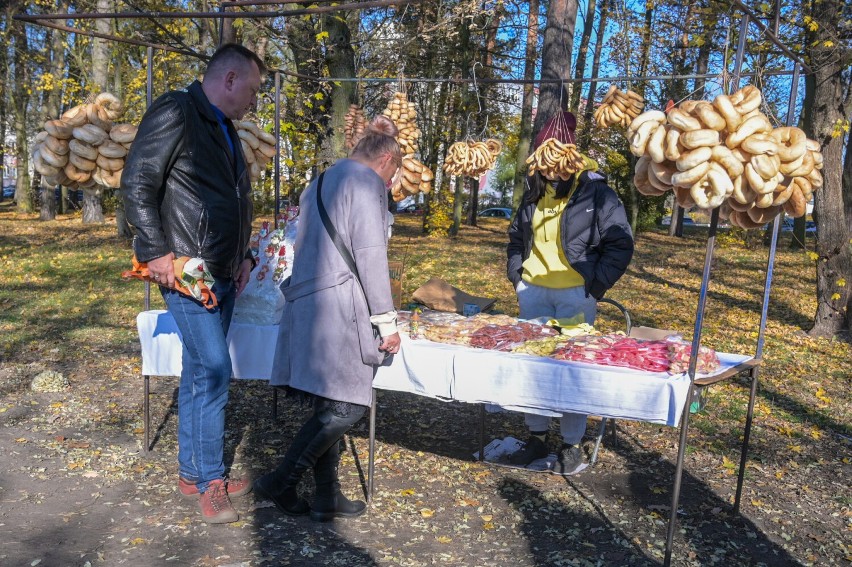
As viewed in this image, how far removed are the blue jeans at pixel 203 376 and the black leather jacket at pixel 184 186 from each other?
0.58 ft

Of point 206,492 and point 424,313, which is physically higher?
point 424,313

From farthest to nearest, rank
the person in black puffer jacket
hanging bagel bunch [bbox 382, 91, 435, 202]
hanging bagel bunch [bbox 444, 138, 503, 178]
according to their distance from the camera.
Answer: hanging bagel bunch [bbox 444, 138, 503, 178], hanging bagel bunch [bbox 382, 91, 435, 202], the person in black puffer jacket

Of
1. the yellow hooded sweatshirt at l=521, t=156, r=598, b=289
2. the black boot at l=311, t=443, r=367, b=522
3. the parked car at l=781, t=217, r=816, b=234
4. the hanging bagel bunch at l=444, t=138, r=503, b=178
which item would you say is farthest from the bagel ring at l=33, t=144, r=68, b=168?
the parked car at l=781, t=217, r=816, b=234

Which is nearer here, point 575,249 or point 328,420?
point 328,420

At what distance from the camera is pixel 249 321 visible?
389cm

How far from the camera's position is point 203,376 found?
10.7ft

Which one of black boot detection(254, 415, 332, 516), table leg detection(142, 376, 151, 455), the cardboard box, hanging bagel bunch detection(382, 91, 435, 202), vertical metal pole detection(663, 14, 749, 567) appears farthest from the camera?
hanging bagel bunch detection(382, 91, 435, 202)

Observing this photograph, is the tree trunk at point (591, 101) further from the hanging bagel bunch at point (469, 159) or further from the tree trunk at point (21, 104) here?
the tree trunk at point (21, 104)

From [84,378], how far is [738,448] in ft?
15.2

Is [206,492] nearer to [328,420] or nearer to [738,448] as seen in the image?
[328,420]

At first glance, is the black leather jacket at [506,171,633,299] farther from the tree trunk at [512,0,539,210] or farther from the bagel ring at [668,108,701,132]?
the tree trunk at [512,0,539,210]

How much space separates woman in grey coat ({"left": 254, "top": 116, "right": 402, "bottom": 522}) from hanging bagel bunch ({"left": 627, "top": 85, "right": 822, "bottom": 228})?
3.55 ft

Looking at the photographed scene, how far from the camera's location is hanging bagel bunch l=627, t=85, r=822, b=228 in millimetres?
2701

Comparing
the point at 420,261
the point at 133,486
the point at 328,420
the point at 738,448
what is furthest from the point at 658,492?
the point at 420,261
